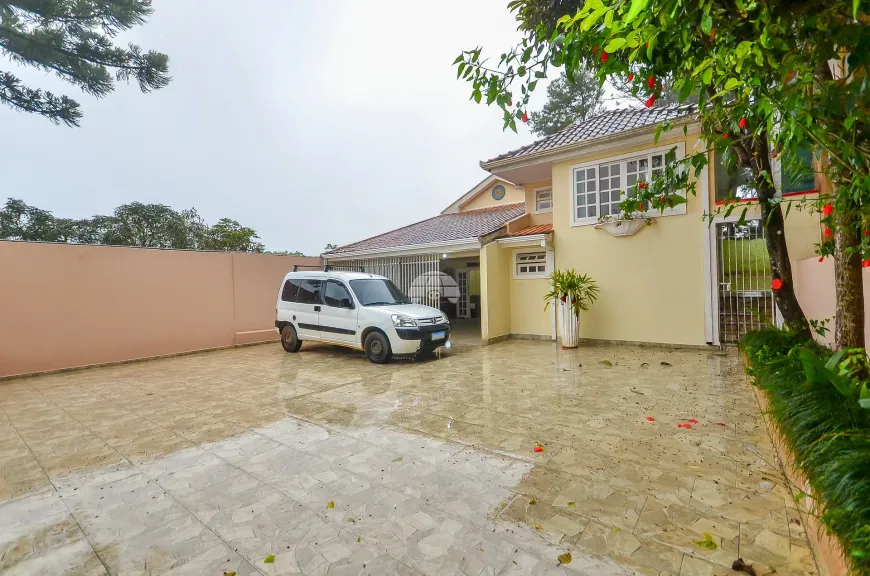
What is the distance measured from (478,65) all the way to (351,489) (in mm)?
3282

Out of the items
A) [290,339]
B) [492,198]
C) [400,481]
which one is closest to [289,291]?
[290,339]

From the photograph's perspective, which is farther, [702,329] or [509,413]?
[702,329]

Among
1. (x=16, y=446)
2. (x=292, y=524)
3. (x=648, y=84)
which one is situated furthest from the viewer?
(x=16, y=446)

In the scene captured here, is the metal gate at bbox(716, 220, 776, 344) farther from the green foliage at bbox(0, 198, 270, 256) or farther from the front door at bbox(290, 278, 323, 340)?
the green foliage at bbox(0, 198, 270, 256)

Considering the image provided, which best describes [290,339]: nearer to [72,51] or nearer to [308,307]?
[308,307]

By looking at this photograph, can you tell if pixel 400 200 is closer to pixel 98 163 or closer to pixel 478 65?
pixel 98 163


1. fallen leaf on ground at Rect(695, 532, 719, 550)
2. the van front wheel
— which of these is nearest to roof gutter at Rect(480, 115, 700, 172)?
the van front wheel

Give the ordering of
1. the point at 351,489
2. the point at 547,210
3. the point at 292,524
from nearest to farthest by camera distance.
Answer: the point at 292,524 → the point at 351,489 → the point at 547,210

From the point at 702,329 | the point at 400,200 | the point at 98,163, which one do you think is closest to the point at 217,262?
the point at 702,329

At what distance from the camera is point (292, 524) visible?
240cm

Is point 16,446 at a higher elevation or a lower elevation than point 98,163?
lower

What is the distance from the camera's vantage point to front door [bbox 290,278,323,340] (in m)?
8.36

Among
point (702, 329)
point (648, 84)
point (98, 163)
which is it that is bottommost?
point (702, 329)

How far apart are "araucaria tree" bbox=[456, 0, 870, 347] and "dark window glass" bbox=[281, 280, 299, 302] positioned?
697 centimetres
